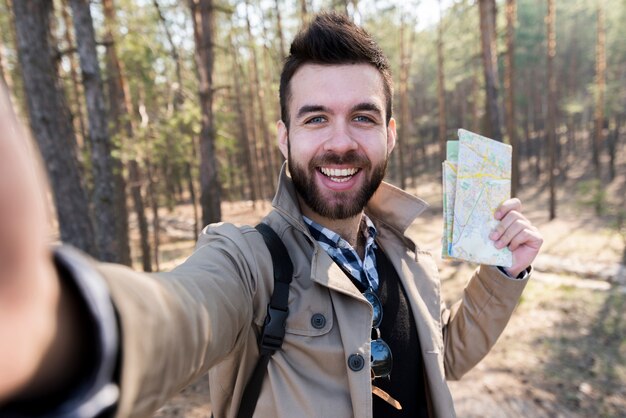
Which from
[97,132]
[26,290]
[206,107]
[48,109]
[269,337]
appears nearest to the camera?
[26,290]

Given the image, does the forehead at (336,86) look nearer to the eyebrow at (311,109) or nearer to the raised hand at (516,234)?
the eyebrow at (311,109)

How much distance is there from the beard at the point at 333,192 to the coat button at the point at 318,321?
1.69 ft

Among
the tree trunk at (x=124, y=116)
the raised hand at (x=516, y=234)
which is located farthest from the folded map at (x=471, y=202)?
the tree trunk at (x=124, y=116)

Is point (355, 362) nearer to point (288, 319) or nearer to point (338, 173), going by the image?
point (288, 319)

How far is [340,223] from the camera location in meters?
1.79

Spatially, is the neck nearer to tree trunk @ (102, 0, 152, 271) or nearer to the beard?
the beard

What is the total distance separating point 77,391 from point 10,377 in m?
0.08

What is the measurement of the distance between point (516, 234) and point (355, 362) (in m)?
0.95

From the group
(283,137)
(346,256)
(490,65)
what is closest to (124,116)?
(283,137)

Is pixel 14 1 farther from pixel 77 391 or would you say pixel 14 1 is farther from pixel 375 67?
pixel 77 391

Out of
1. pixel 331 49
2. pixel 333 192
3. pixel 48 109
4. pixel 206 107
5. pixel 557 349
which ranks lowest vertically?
pixel 557 349

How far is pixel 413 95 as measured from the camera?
3903cm

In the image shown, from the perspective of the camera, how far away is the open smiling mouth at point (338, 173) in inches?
67.5

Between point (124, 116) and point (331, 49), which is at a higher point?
point (124, 116)
